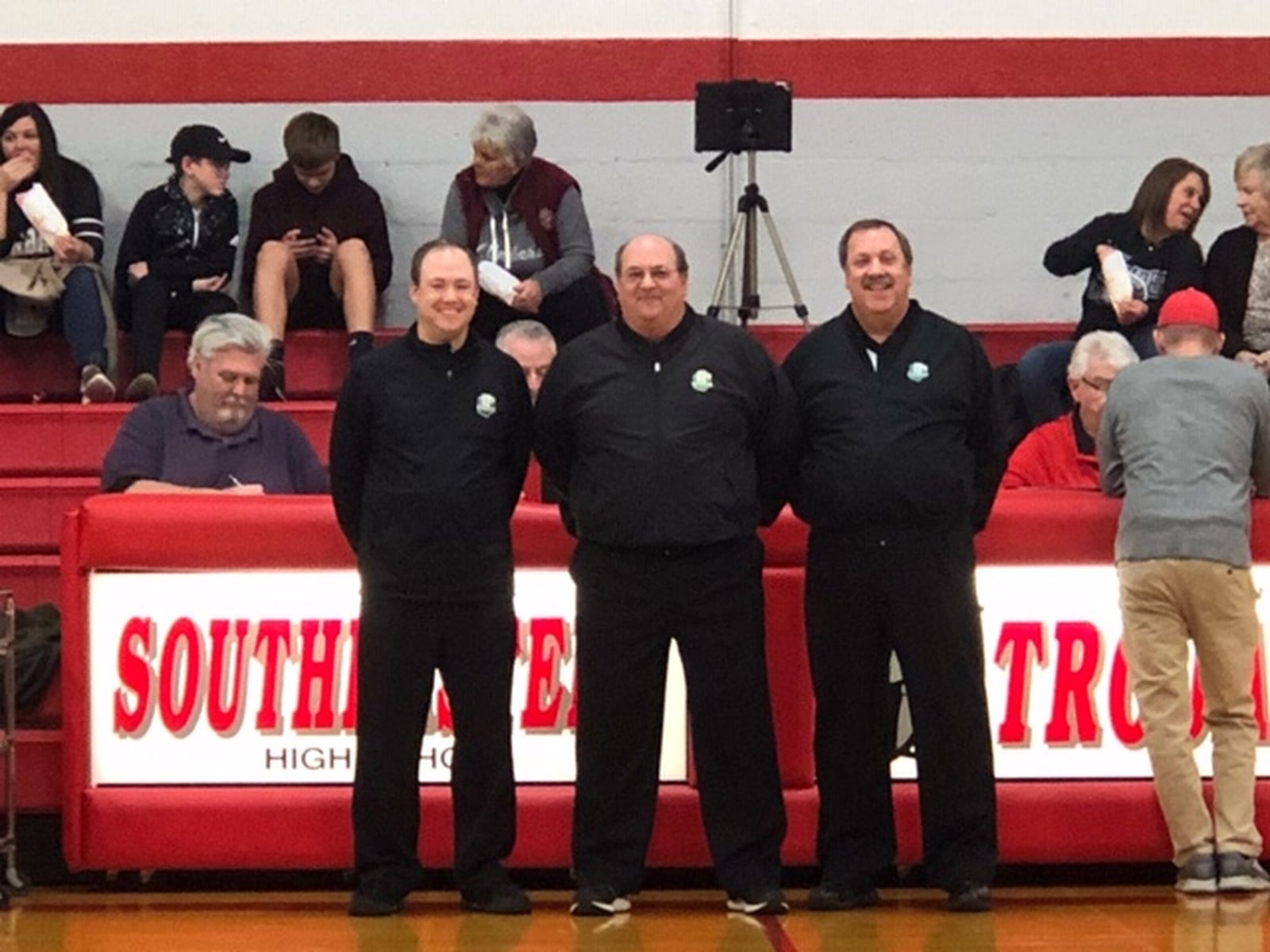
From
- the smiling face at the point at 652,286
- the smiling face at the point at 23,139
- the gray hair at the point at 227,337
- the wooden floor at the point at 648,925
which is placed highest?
the smiling face at the point at 23,139

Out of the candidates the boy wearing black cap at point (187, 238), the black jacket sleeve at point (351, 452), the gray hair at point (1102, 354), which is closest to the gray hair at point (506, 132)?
the boy wearing black cap at point (187, 238)

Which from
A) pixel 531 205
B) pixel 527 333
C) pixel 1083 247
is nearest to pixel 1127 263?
pixel 1083 247

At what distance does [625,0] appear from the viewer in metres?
10.5

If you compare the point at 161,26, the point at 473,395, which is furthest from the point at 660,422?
the point at 161,26

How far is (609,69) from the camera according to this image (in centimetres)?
1045

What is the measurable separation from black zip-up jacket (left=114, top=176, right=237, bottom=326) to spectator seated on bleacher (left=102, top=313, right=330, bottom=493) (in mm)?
2635

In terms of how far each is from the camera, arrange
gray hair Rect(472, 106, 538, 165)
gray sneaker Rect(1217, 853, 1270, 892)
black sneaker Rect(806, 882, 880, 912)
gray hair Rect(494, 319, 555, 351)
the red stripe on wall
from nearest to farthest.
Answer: black sneaker Rect(806, 882, 880, 912)
gray sneaker Rect(1217, 853, 1270, 892)
gray hair Rect(494, 319, 555, 351)
gray hair Rect(472, 106, 538, 165)
the red stripe on wall

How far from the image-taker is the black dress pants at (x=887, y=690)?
6.18m

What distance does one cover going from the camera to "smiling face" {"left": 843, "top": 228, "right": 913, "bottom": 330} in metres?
6.26

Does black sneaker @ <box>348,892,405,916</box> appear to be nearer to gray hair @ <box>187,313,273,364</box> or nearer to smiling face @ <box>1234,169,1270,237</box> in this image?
gray hair @ <box>187,313,273,364</box>

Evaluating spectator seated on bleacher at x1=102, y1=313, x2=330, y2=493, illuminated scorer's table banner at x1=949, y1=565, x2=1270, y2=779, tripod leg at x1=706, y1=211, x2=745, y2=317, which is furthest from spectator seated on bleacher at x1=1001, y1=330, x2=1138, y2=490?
tripod leg at x1=706, y1=211, x2=745, y2=317

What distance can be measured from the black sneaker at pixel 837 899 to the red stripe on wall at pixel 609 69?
16.4 feet

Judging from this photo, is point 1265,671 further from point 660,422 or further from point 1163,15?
point 1163,15

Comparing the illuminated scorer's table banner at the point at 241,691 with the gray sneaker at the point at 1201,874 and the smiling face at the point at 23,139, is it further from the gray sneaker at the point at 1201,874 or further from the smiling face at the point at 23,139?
the smiling face at the point at 23,139
